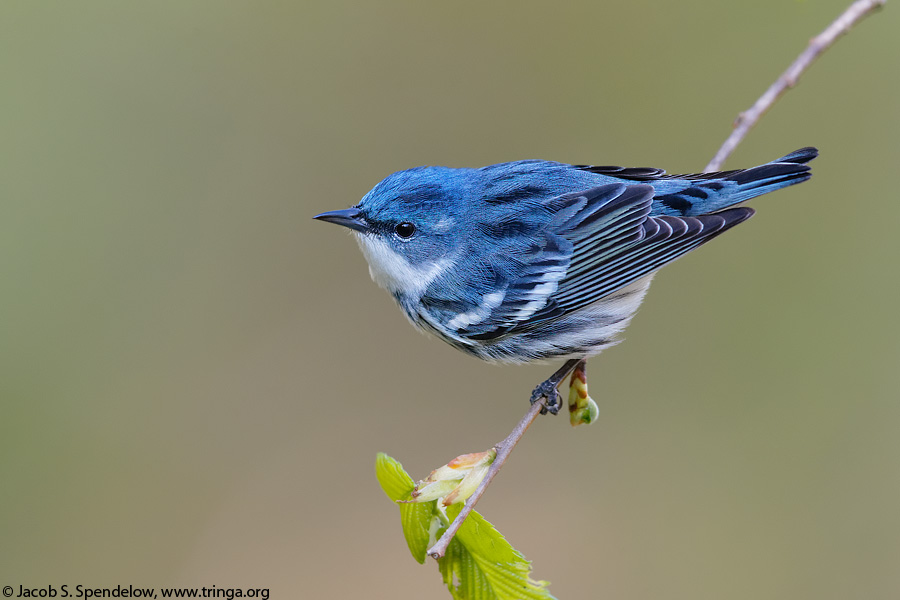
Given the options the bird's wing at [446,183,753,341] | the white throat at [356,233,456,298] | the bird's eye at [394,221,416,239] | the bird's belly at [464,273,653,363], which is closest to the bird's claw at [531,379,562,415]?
the bird's belly at [464,273,653,363]

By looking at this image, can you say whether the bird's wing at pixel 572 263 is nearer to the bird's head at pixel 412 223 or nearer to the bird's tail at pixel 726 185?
the bird's tail at pixel 726 185

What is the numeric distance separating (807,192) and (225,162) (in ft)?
16.6

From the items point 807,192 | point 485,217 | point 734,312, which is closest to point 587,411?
point 485,217

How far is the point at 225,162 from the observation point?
7.28 m

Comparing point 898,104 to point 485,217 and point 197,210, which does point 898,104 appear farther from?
point 197,210

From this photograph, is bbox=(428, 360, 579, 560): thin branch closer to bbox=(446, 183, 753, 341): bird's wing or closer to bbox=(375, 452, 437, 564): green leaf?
bbox=(375, 452, 437, 564): green leaf

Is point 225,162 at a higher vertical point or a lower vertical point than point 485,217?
higher

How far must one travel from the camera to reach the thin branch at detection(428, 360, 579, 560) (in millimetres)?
2518

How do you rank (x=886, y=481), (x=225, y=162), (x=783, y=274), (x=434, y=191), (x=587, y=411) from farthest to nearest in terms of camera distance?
(x=225, y=162), (x=783, y=274), (x=886, y=481), (x=434, y=191), (x=587, y=411)

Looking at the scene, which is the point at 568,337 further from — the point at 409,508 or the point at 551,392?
the point at 409,508

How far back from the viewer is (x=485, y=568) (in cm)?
257

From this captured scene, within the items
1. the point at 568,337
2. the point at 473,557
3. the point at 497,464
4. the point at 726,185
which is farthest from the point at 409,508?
the point at 726,185

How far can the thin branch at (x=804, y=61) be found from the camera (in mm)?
3346

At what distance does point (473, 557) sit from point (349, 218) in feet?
5.69
